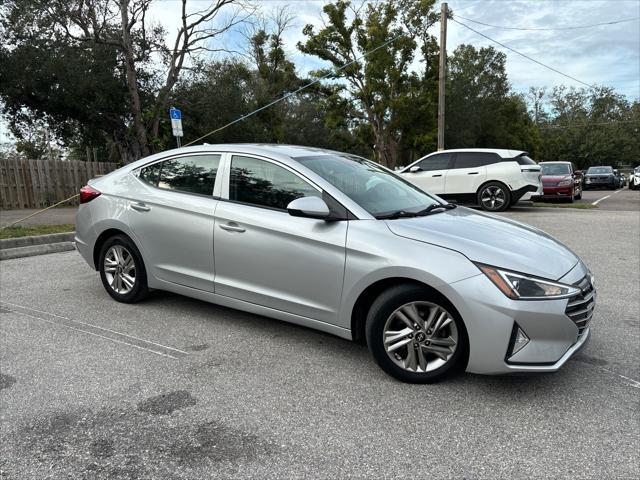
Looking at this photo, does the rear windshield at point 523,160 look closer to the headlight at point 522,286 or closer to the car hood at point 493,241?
the car hood at point 493,241

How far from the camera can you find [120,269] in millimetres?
4793

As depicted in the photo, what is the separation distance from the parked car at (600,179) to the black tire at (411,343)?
30322mm

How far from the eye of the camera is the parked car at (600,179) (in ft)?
94.7

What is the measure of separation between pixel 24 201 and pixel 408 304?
16.0m

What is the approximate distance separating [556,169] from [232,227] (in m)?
16.7

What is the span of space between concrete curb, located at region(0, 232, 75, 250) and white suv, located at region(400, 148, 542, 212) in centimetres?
846

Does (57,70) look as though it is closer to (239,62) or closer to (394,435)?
(239,62)

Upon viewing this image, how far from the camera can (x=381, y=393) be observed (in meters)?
3.09

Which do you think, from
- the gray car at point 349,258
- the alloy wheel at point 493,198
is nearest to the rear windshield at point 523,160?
the alloy wheel at point 493,198

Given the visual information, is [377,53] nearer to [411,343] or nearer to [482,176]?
[482,176]

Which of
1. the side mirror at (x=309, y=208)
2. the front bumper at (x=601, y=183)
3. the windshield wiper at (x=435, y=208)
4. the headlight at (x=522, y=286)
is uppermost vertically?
the side mirror at (x=309, y=208)

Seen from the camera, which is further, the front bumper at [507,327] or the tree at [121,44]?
the tree at [121,44]

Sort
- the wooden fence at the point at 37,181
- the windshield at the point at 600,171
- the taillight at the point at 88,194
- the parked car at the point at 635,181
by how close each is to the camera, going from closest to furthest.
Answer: the taillight at the point at 88,194 → the wooden fence at the point at 37,181 → the parked car at the point at 635,181 → the windshield at the point at 600,171

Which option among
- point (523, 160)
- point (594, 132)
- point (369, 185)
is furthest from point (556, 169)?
point (594, 132)
